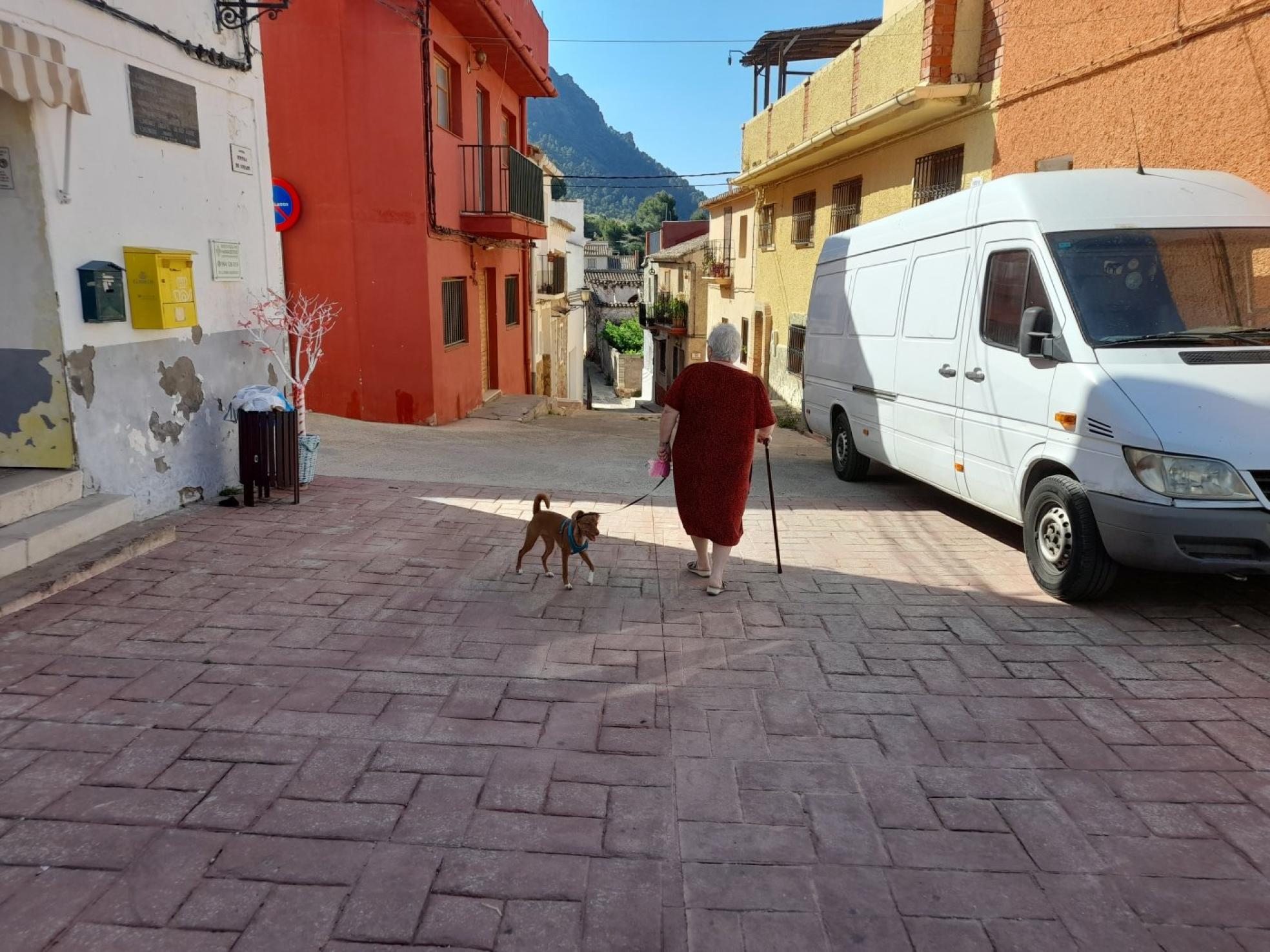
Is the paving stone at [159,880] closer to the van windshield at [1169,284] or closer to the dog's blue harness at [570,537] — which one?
the dog's blue harness at [570,537]

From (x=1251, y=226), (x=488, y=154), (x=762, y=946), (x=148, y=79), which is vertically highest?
(x=488, y=154)

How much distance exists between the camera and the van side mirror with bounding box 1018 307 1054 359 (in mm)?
Result: 4984

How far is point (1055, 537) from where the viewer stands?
5.00 metres

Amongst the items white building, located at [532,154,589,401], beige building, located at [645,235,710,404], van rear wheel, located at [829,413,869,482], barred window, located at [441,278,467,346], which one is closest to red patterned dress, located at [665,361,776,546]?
van rear wheel, located at [829,413,869,482]

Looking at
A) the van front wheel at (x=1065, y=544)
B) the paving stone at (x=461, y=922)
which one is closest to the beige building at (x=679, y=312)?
the van front wheel at (x=1065, y=544)

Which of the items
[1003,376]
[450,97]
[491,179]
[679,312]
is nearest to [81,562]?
[1003,376]

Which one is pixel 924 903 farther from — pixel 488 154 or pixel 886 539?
pixel 488 154

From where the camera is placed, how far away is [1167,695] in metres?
3.77

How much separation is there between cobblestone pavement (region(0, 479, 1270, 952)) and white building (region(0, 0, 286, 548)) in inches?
42.1

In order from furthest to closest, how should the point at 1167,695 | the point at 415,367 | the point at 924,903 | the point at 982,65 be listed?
the point at 415,367
the point at 982,65
the point at 1167,695
the point at 924,903

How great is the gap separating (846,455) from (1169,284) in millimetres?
4026

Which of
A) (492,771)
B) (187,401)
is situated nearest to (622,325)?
A: (187,401)

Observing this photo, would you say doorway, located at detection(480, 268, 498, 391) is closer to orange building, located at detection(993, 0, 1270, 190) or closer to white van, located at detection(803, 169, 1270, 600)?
orange building, located at detection(993, 0, 1270, 190)

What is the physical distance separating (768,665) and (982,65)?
9.98m
